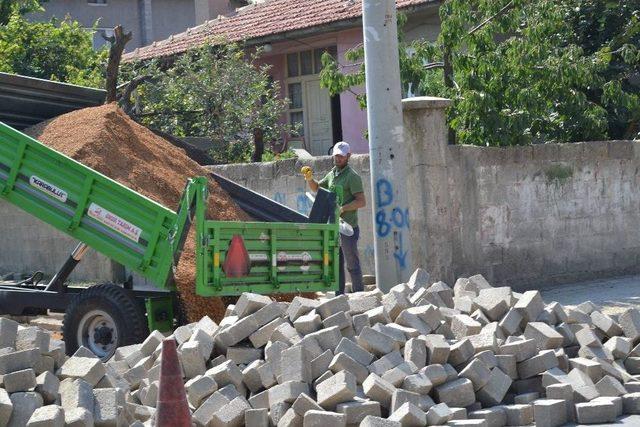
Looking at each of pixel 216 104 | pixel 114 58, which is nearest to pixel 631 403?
pixel 216 104

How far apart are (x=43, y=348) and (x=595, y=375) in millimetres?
4064

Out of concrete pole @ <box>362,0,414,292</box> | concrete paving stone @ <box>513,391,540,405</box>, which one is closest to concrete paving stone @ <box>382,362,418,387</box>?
concrete paving stone @ <box>513,391,540,405</box>

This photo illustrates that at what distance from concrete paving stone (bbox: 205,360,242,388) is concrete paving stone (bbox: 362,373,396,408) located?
919 millimetres

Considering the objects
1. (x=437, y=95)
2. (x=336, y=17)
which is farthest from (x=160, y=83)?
(x=437, y=95)

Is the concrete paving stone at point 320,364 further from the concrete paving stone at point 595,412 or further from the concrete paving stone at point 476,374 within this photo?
the concrete paving stone at point 595,412

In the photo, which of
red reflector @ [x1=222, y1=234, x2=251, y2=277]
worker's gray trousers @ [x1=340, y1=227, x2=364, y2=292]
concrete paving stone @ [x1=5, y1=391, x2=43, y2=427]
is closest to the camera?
concrete paving stone @ [x1=5, y1=391, x2=43, y2=427]

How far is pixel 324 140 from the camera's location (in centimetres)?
2259

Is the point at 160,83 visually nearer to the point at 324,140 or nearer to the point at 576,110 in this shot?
the point at 324,140

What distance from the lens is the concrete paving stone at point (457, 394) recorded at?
7594mm

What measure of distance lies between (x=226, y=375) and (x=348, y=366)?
2.81 ft

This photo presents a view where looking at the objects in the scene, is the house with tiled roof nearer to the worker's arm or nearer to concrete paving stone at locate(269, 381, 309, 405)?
the worker's arm

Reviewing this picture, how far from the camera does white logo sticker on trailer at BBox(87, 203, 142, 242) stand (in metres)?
9.77

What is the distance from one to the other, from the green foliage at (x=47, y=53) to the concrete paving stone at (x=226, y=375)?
14214 mm

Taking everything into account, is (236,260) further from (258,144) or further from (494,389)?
(258,144)
